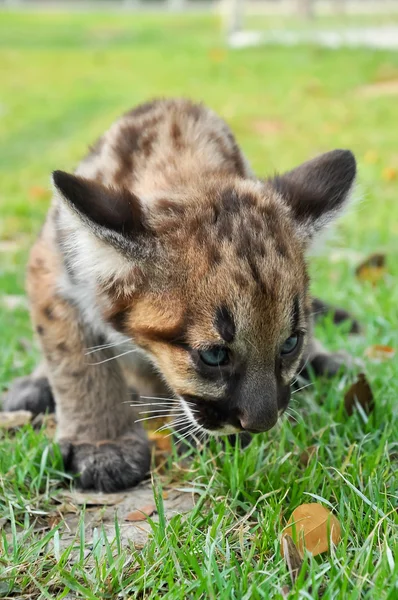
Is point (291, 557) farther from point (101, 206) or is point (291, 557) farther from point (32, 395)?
point (32, 395)

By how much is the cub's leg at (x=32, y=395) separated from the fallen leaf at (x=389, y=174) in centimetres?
596

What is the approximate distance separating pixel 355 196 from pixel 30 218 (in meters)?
5.53

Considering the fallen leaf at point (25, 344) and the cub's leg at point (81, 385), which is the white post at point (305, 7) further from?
the cub's leg at point (81, 385)

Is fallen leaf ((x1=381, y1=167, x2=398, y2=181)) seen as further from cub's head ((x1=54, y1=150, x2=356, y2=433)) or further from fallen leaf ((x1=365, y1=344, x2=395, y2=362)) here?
cub's head ((x1=54, y1=150, x2=356, y2=433))

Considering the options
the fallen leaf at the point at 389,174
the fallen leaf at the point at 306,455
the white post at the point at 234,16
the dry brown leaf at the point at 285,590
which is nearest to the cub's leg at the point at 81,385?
the fallen leaf at the point at 306,455

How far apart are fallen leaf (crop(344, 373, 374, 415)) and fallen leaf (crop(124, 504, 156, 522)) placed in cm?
116

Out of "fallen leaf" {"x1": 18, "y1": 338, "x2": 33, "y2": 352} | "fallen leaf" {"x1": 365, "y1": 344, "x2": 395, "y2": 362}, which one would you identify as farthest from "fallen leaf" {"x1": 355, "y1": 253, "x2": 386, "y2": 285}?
"fallen leaf" {"x1": 18, "y1": 338, "x2": 33, "y2": 352}

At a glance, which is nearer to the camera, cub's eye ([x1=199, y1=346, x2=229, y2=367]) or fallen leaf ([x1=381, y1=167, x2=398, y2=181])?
cub's eye ([x1=199, y1=346, x2=229, y2=367])

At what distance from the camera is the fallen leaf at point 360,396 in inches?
155

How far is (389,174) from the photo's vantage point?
9.28 metres

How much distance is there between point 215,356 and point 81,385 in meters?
1.08

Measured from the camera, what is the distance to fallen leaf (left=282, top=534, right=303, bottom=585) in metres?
2.72

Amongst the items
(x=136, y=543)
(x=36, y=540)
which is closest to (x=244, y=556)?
(x=136, y=543)

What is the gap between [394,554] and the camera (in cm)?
269
